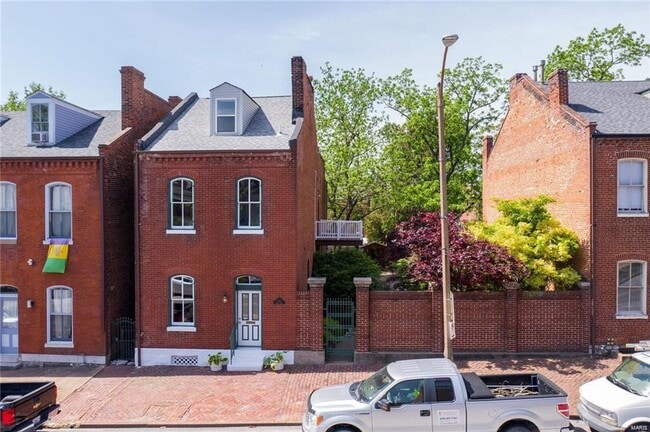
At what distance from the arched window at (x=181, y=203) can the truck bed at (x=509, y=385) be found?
10.8 meters

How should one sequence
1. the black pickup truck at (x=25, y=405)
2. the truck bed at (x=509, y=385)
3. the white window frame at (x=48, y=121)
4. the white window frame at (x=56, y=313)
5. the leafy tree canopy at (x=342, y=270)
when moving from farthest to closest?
1. the leafy tree canopy at (x=342, y=270)
2. the white window frame at (x=48, y=121)
3. the white window frame at (x=56, y=313)
4. the truck bed at (x=509, y=385)
5. the black pickup truck at (x=25, y=405)

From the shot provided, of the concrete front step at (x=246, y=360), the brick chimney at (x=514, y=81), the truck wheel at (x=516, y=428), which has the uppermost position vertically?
the brick chimney at (x=514, y=81)

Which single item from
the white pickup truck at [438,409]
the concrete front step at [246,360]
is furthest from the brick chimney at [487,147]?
the white pickup truck at [438,409]

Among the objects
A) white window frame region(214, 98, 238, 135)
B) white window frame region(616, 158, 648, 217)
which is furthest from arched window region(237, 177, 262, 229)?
white window frame region(616, 158, 648, 217)

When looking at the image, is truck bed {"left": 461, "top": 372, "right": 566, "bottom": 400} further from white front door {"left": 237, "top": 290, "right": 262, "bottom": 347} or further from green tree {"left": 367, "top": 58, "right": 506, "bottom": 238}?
green tree {"left": 367, "top": 58, "right": 506, "bottom": 238}

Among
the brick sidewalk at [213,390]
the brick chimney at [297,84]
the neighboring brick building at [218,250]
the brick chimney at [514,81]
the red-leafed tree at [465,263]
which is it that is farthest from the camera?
the brick chimney at [514,81]

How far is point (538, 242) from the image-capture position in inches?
647

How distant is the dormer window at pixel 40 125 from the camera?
1806cm

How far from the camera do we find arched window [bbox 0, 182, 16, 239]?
1717cm

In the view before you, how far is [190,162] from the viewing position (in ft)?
54.4

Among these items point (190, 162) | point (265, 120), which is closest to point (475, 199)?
point (265, 120)

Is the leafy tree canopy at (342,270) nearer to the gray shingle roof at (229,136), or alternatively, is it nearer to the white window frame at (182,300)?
the white window frame at (182,300)

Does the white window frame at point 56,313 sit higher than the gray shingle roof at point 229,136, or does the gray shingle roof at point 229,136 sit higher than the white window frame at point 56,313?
the gray shingle roof at point 229,136

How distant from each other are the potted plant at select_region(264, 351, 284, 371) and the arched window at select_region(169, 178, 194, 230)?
536 cm
